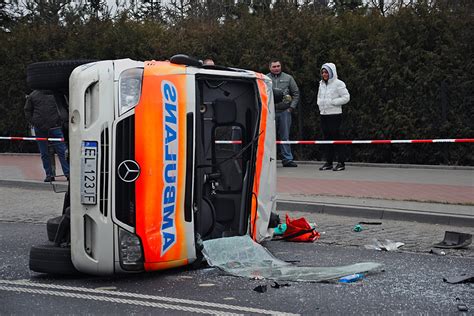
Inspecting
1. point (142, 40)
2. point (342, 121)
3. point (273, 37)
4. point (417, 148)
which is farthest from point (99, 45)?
point (417, 148)

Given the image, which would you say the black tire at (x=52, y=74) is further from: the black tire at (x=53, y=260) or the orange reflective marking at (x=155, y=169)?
the black tire at (x=53, y=260)

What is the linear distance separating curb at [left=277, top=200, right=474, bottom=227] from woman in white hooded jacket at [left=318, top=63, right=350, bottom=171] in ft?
13.1

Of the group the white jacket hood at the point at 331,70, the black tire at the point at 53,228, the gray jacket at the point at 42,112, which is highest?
the white jacket hood at the point at 331,70

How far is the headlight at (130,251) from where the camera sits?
690 centimetres

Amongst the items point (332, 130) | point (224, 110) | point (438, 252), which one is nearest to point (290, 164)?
point (332, 130)

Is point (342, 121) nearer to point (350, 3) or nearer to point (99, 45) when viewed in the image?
point (99, 45)

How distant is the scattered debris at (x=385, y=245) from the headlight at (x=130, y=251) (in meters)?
2.79

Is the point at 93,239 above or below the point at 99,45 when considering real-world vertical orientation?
below

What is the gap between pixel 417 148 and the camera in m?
16.1

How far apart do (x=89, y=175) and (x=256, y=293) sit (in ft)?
5.19

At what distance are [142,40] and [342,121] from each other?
5754 mm

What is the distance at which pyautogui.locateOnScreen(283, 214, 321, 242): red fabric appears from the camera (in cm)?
926

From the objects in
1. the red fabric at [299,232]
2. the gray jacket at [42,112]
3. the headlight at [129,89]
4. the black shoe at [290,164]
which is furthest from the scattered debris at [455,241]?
the gray jacket at [42,112]

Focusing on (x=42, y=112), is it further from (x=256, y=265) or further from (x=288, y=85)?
(x=256, y=265)
